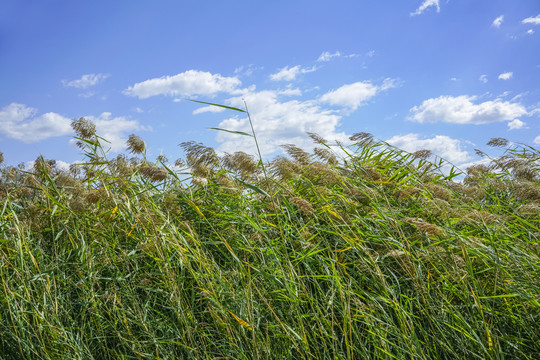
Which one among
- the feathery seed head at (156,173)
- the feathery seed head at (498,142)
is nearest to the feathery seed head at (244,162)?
the feathery seed head at (156,173)

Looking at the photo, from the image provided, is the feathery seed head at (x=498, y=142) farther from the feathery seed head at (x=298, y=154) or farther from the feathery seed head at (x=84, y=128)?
the feathery seed head at (x=84, y=128)

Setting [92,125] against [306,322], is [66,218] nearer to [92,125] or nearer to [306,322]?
[92,125]

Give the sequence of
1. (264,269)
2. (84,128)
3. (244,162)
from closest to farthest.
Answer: (264,269) → (244,162) → (84,128)

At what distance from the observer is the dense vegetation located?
2584mm

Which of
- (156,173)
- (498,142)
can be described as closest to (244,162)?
(156,173)

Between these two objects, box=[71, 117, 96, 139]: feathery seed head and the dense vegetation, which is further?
box=[71, 117, 96, 139]: feathery seed head

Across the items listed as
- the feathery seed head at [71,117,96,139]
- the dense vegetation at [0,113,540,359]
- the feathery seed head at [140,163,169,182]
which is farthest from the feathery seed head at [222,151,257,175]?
the feathery seed head at [71,117,96,139]

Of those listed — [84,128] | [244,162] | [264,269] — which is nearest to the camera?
[264,269]

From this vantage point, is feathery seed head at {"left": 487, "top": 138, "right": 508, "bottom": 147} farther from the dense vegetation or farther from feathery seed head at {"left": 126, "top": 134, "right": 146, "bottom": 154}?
feathery seed head at {"left": 126, "top": 134, "right": 146, "bottom": 154}

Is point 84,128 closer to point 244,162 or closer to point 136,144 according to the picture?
point 136,144

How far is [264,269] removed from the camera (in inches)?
115

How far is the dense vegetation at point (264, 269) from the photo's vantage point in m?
2.58

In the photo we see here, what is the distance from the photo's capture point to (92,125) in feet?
13.2

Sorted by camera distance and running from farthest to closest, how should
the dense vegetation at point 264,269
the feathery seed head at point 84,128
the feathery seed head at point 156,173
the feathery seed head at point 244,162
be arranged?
the feathery seed head at point 84,128, the feathery seed head at point 244,162, the feathery seed head at point 156,173, the dense vegetation at point 264,269
